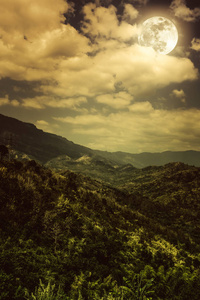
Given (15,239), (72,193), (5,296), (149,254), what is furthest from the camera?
(72,193)

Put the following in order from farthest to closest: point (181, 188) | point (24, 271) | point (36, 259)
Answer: point (181, 188), point (36, 259), point (24, 271)

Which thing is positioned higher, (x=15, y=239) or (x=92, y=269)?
(x=15, y=239)

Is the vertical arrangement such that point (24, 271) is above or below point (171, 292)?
above

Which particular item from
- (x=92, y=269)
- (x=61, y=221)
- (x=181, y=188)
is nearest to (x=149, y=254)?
(x=92, y=269)

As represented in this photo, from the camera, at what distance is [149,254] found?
17906 millimetres

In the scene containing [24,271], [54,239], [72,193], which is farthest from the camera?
[72,193]

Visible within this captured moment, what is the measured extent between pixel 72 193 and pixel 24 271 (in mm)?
15326

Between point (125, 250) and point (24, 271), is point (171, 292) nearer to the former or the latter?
point (125, 250)

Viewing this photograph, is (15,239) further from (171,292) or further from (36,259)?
(171,292)

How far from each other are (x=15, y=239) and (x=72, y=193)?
13.1m

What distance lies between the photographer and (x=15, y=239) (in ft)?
39.8

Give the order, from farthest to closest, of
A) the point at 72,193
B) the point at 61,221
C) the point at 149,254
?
1. the point at 72,193
2. the point at 149,254
3. the point at 61,221

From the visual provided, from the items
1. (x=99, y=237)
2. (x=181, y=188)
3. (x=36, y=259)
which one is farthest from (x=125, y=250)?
(x=181, y=188)

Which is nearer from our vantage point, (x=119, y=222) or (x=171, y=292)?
(x=171, y=292)
